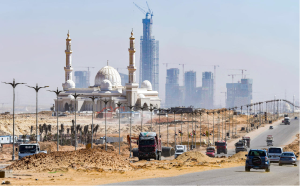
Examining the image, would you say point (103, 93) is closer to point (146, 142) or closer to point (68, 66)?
point (68, 66)

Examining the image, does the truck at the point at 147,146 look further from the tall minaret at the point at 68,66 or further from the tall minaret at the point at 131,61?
the tall minaret at the point at 68,66

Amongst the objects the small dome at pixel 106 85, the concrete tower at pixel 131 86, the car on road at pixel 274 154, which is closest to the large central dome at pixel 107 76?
the small dome at pixel 106 85

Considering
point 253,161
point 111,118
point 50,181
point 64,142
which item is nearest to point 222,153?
point 64,142

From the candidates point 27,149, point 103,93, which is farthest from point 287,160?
point 103,93

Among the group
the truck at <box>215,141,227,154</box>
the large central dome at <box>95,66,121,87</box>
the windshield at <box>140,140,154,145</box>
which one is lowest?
the truck at <box>215,141,227,154</box>

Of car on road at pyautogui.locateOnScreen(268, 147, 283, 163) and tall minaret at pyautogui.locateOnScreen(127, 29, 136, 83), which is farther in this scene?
tall minaret at pyautogui.locateOnScreen(127, 29, 136, 83)

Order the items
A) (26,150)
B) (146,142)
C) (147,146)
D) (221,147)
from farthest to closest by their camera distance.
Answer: (221,147) → (146,142) → (147,146) → (26,150)

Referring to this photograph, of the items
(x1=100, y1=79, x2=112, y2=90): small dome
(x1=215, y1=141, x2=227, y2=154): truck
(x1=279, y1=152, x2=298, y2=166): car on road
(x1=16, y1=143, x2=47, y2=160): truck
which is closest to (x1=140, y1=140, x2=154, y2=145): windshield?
(x1=16, y1=143, x2=47, y2=160): truck

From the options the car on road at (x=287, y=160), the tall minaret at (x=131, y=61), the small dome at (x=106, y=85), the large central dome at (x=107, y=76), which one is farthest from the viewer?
the large central dome at (x=107, y=76)

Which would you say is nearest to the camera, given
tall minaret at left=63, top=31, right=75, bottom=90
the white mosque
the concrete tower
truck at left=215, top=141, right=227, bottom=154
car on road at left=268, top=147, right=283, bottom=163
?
car on road at left=268, top=147, right=283, bottom=163

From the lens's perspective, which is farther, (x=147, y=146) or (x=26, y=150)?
(x=147, y=146)

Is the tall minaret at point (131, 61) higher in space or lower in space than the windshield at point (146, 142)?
higher

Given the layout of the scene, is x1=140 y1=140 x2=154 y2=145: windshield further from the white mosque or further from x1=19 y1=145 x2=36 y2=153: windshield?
the white mosque

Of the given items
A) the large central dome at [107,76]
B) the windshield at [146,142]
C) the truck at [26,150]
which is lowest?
the truck at [26,150]
